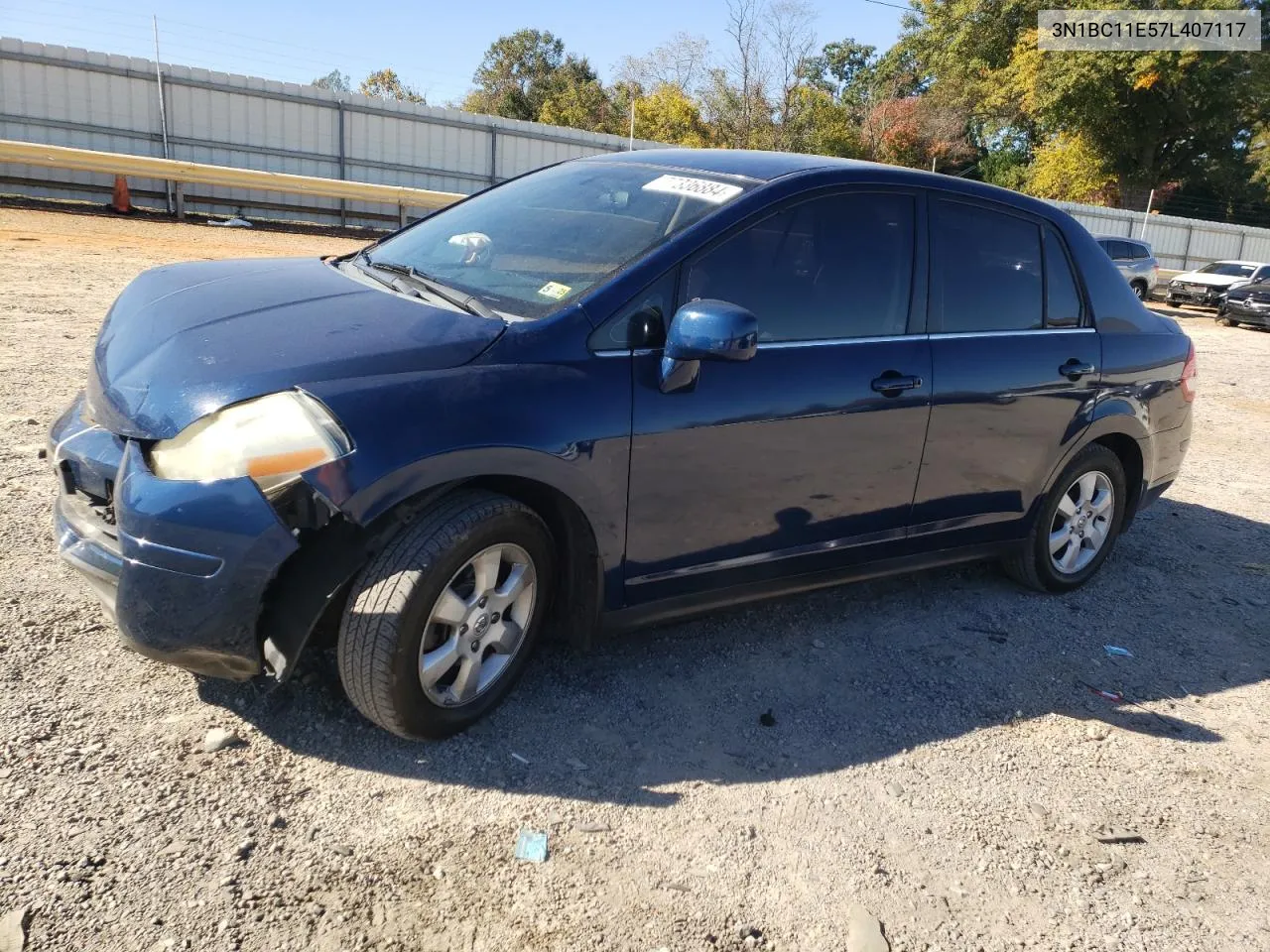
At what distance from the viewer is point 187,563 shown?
241 centimetres

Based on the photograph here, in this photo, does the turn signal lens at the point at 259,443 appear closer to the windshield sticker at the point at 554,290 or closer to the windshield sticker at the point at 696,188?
the windshield sticker at the point at 554,290

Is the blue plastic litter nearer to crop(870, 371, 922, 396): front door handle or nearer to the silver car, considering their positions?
crop(870, 371, 922, 396): front door handle

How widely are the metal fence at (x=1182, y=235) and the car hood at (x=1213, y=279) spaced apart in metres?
4.98

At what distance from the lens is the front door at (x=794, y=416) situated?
3084 mm

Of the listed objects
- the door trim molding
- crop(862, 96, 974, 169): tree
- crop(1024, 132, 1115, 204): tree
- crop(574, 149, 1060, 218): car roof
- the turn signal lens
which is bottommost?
the door trim molding

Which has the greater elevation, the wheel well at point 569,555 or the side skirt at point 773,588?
the wheel well at point 569,555

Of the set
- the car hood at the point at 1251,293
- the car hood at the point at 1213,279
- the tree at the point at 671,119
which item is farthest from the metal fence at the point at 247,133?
the car hood at the point at 1213,279

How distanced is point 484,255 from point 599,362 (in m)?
0.83

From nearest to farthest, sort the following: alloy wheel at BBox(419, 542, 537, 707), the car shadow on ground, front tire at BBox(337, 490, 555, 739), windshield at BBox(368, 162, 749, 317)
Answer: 1. front tire at BBox(337, 490, 555, 739)
2. alloy wheel at BBox(419, 542, 537, 707)
3. the car shadow on ground
4. windshield at BBox(368, 162, 749, 317)

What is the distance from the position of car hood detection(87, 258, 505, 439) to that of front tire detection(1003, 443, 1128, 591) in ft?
9.42

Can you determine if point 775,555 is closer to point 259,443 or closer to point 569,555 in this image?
point 569,555

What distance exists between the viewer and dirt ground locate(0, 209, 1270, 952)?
2.28 metres

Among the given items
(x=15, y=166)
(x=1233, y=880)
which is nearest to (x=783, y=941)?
(x=1233, y=880)

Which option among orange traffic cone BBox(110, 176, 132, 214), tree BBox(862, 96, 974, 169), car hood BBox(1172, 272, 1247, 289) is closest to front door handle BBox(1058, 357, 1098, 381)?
orange traffic cone BBox(110, 176, 132, 214)
